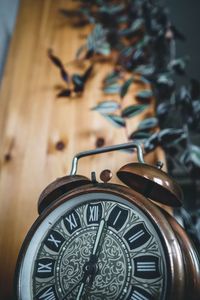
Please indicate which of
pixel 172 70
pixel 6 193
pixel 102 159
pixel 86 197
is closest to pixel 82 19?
pixel 172 70

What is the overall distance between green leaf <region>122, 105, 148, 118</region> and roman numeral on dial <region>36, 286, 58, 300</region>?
27.3 inches

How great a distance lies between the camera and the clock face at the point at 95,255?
2.24 feet

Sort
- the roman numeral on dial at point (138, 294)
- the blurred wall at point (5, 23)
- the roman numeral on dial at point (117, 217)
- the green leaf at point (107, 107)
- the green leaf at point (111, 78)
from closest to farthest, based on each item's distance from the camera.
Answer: the roman numeral on dial at point (138, 294) → the roman numeral on dial at point (117, 217) → the green leaf at point (107, 107) → the green leaf at point (111, 78) → the blurred wall at point (5, 23)

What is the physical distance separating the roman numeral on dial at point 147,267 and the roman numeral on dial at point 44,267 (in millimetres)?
224

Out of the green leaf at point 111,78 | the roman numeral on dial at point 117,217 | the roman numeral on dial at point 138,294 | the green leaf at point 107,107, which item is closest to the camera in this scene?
the roman numeral on dial at point 138,294

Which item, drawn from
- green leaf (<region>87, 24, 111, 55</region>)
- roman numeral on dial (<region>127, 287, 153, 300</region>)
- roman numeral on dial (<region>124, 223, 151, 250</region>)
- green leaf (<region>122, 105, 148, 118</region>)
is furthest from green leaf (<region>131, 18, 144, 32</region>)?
roman numeral on dial (<region>127, 287, 153, 300</region>)

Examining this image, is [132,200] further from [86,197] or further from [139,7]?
[139,7]

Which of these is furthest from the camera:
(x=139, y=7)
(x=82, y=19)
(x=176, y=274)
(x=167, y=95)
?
(x=82, y=19)

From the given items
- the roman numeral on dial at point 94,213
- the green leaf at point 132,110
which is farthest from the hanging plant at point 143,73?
the roman numeral on dial at point 94,213

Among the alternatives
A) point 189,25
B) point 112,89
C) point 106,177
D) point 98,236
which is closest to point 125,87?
point 112,89

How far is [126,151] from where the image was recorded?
3.80ft

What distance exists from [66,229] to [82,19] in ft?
4.00

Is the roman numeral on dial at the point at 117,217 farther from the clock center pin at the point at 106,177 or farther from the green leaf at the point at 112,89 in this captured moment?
the green leaf at the point at 112,89

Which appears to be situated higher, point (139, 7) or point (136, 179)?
point (139, 7)
